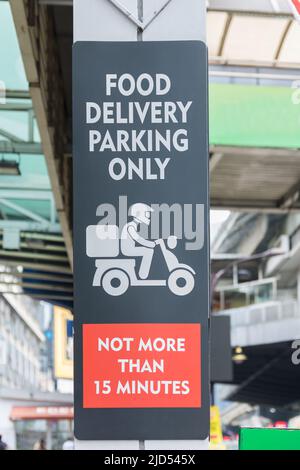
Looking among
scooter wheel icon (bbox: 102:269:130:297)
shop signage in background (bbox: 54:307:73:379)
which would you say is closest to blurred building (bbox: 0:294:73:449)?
shop signage in background (bbox: 54:307:73:379)

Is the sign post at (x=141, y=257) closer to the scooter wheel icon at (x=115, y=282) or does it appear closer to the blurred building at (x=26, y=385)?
the scooter wheel icon at (x=115, y=282)

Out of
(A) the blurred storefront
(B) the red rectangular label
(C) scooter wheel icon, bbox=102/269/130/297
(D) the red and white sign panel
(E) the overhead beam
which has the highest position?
(E) the overhead beam

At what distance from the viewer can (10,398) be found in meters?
38.5

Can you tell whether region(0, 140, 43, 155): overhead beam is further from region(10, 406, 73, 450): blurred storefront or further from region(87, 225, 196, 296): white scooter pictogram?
region(10, 406, 73, 450): blurred storefront

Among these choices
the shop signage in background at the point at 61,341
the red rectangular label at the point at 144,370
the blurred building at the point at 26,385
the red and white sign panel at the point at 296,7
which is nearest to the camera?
the red rectangular label at the point at 144,370

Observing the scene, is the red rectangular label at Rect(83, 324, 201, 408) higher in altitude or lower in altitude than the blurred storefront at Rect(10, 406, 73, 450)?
higher

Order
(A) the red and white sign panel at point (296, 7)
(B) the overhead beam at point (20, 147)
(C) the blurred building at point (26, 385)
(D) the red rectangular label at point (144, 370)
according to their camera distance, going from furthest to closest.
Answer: (C) the blurred building at point (26, 385) → (B) the overhead beam at point (20, 147) → (A) the red and white sign panel at point (296, 7) → (D) the red rectangular label at point (144, 370)

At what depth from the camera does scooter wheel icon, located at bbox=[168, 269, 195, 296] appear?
4867mm

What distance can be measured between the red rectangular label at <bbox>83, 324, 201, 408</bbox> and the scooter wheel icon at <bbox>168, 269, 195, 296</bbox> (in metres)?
0.17

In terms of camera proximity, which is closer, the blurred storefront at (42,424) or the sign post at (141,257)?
the sign post at (141,257)

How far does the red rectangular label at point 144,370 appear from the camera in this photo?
15.7ft

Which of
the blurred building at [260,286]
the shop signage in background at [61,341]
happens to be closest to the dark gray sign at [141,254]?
the blurred building at [260,286]

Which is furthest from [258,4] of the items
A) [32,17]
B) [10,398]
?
[10,398]
